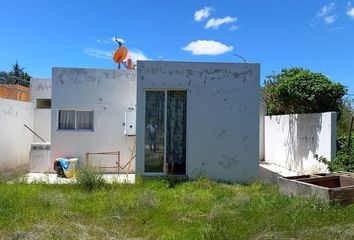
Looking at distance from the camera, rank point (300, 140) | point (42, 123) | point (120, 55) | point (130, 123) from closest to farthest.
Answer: point (130, 123) → point (300, 140) → point (120, 55) → point (42, 123)

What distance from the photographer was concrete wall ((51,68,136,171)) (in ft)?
48.1

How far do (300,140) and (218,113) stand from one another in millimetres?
4029

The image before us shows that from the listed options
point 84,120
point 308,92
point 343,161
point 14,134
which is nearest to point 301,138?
point 308,92

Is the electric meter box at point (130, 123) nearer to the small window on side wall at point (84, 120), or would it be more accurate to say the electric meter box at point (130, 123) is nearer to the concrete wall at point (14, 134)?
the small window on side wall at point (84, 120)

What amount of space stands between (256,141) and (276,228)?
6.25m

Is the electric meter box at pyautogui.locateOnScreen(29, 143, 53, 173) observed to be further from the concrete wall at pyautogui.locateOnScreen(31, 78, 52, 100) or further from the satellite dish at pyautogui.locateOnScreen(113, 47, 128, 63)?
the satellite dish at pyautogui.locateOnScreen(113, 47, 128, 63)

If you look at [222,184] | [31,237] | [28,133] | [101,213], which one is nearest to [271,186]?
[222,184]

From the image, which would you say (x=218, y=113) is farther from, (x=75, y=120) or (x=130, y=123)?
(x=75, y=120)

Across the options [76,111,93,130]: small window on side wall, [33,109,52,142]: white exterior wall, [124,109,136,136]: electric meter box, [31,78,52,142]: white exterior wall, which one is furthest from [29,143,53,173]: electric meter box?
[124,109,136,136]: electric meter box

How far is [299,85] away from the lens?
14.1 meters

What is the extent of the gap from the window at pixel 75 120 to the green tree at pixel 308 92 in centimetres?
683

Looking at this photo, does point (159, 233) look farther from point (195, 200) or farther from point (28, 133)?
point (28, 133)

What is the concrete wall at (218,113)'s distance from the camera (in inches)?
499

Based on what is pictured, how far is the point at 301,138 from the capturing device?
15.0 metres
